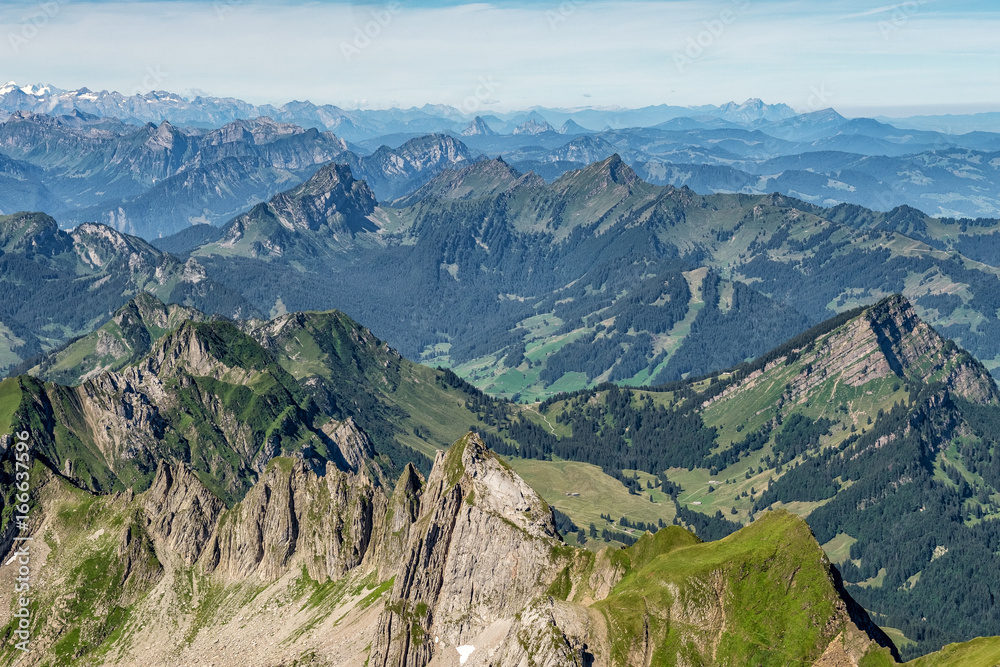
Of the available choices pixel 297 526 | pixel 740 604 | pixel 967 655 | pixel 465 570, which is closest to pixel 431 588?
pixel 465 570

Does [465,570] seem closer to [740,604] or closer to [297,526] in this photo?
[740,604]

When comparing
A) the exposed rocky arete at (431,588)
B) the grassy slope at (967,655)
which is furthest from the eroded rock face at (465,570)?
the grassy slope at (967,655)

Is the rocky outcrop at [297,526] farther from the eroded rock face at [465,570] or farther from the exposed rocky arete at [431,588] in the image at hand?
the eroded rock face at [465,570]

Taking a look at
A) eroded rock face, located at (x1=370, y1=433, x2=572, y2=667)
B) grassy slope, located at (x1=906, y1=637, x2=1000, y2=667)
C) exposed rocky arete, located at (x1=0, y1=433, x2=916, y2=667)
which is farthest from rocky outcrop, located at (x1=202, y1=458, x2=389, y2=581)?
grassy slope, located at (x1=906, y1=637, x2=1000, y2=667)

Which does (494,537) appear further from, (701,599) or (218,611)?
(218,611)

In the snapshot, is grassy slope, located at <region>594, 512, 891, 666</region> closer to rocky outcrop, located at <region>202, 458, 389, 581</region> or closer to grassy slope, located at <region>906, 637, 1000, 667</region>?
grassy slope, located at <region>906, 637, 1000, 667</region>

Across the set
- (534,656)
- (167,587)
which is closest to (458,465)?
(534,656)
